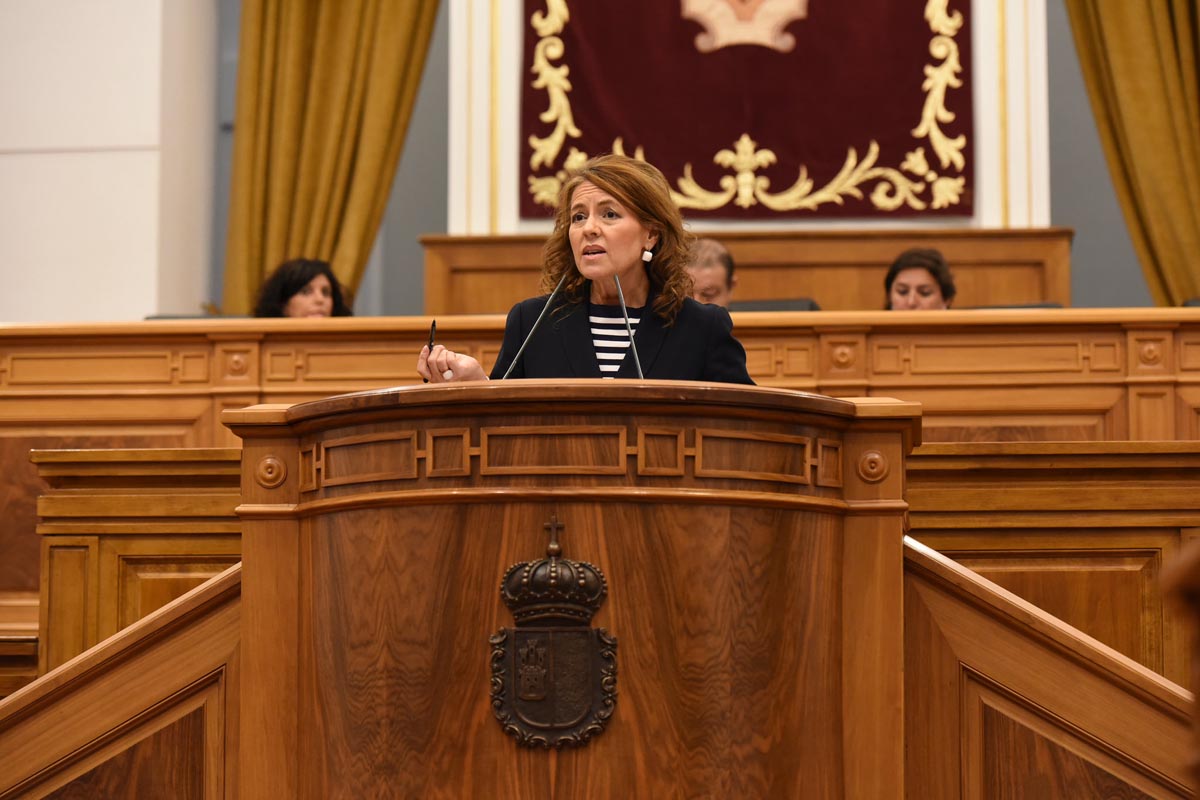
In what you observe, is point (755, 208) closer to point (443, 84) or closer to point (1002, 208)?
point (1002, 208)

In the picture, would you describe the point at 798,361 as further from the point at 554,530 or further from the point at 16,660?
the point at 554,530

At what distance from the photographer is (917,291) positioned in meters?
4.25

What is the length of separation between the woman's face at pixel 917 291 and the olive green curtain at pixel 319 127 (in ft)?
6.92

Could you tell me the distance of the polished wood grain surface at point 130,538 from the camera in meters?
2.86

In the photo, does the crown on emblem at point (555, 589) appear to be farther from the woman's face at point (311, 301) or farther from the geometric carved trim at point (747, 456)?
the woman's face at point (311, 301)

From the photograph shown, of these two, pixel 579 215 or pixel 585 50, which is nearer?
pixel 579 215

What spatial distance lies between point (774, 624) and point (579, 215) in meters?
0.81

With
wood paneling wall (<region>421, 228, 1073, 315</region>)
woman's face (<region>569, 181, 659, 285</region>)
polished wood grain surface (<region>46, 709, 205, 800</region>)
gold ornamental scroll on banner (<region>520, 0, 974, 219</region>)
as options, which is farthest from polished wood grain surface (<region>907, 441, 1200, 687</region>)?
gold ornamental scroll on banner (<region>520, 0, 974, 219</region>)

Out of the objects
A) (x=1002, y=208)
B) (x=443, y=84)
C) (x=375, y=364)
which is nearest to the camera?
(x=375, y=364)

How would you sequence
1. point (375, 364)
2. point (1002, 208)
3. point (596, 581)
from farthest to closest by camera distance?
point (1002, 208) < point (375, 364) < point (596, 581)

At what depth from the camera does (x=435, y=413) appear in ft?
5.61

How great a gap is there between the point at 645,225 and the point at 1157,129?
11.7ft

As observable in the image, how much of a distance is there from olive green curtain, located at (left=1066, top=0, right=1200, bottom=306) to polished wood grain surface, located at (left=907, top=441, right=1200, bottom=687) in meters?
2.67

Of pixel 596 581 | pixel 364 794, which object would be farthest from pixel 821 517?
A: pixel 364 794
